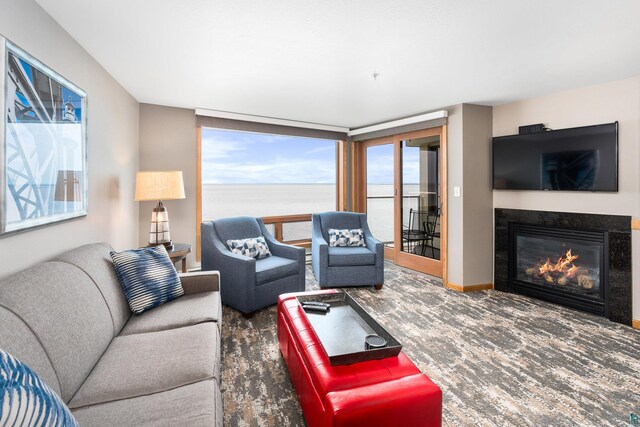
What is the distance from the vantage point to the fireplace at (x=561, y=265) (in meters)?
3.13

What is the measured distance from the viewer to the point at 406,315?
10.0ft

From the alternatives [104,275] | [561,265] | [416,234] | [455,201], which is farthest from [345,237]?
[104,275]

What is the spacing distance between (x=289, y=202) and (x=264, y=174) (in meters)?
0.60

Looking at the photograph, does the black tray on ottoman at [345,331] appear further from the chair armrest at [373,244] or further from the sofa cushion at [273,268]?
the chair armrest at [373,244]

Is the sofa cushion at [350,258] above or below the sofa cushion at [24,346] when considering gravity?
below

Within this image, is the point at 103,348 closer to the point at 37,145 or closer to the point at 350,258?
the point at 37,145

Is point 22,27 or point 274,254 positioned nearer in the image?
point 22,27

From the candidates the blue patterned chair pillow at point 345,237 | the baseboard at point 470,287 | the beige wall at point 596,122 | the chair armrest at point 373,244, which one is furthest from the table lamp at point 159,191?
the beige wall at point 596,122

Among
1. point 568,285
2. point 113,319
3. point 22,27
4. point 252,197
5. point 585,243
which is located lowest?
point 568,285

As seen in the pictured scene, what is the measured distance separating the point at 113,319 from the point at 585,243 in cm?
423

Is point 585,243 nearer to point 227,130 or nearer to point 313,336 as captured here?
point 313,336

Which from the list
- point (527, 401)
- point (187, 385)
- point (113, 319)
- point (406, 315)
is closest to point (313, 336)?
point (187, 385)

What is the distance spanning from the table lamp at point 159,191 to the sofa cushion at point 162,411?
81.8 inches

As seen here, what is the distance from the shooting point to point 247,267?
293cm
